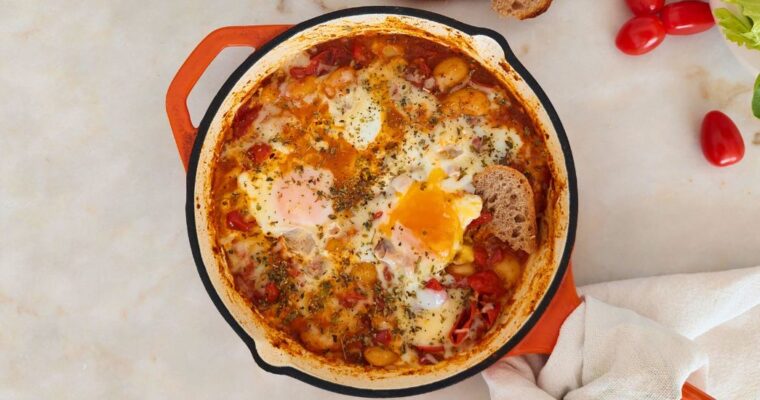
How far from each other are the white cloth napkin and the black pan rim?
215 millimetres

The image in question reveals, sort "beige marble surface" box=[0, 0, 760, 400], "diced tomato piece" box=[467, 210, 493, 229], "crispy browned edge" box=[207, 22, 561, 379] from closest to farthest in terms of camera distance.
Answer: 1. "crispy browned edge" box=[207, 22, 561, 379]
2. "diced tomato piece" box=[467, 210, 493, 229]
3. "beige marble surface" box=[0, 0, 760, 400]

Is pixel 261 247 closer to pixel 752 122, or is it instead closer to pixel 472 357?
pixel 472 357

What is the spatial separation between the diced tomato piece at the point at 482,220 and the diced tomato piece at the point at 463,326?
284 mm

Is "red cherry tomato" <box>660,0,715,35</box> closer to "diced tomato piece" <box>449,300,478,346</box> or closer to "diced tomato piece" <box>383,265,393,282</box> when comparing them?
"diced tomato piece" <box>449,300,478,346</box>

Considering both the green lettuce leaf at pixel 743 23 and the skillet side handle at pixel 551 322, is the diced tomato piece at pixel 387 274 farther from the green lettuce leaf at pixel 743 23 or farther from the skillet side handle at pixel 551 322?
the green lettuce leaf at pixel 743 23

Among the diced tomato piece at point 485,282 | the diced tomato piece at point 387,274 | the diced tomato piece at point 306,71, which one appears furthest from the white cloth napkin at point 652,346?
the diced tomato piece at point 306,71

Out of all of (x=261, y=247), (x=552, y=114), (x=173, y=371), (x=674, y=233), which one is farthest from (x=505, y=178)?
(x=173, y=371)

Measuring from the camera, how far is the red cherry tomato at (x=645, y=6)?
2.54m

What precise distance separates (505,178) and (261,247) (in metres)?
0.95

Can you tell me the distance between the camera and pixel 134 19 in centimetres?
267

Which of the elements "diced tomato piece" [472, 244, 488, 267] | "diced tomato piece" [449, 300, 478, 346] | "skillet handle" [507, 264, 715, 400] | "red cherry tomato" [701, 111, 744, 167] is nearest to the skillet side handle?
"skillet handle" [507, 264, 715, 400]

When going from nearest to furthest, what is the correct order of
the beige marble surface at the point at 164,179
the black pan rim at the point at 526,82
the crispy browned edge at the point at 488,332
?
the black pan rim at the point at 526,82 < the crispy browned edge at the point at 488,332 < the beige marble surface at the point at 164,179

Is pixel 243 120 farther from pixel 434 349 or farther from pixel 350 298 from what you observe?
pixel 434 349

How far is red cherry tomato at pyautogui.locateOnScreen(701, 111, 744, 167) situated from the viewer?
8.30 ft
